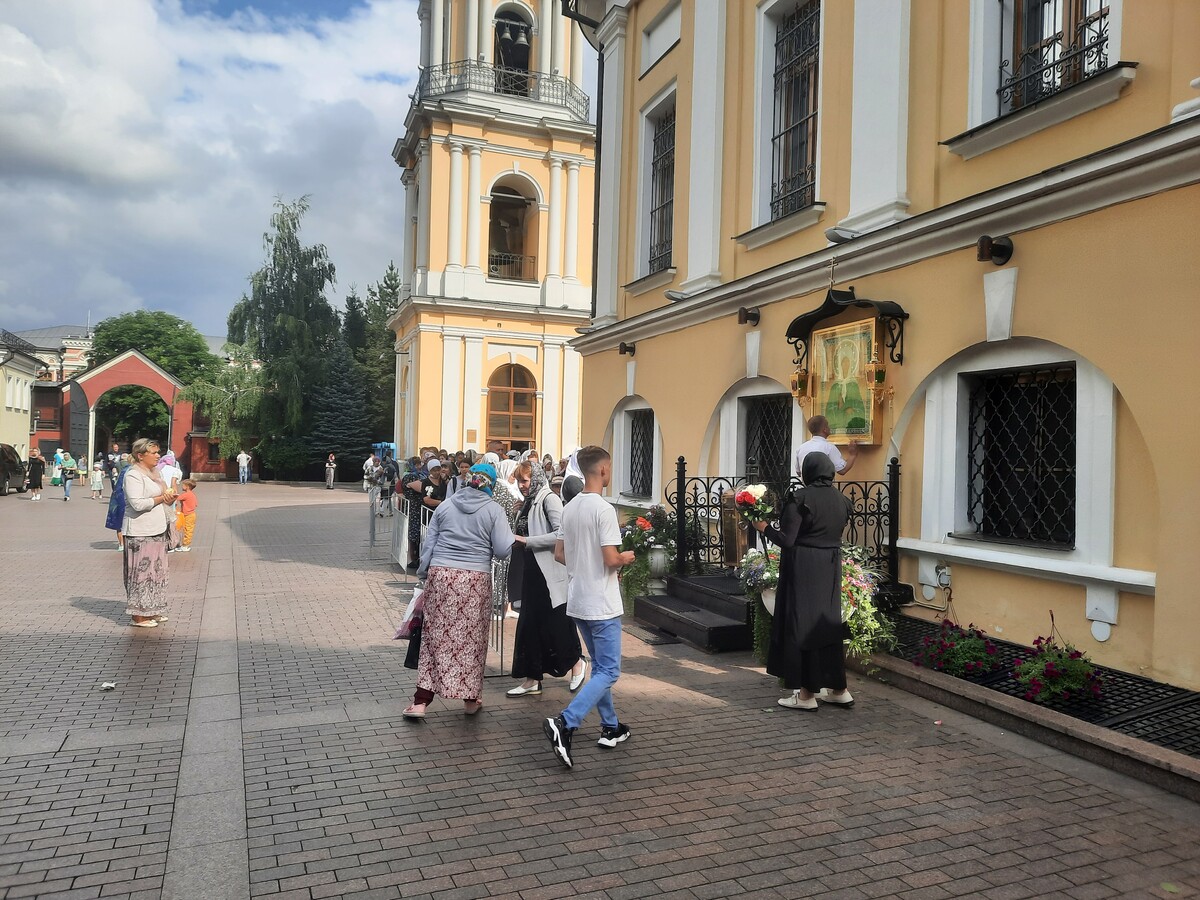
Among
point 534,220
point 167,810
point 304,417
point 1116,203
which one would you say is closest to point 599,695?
point 167,810

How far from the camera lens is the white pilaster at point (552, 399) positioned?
3278 centimetres

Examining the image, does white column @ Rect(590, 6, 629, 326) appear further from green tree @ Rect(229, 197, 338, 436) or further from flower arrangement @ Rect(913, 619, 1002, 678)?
green tree @ Rect(229, 197, 338, 436)

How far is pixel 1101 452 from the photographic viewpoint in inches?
240

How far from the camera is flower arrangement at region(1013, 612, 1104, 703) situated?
546 cm

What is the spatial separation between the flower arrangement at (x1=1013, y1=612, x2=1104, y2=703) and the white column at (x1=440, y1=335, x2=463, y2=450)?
26.9 metres

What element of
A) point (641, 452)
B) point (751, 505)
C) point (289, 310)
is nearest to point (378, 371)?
point (289, 310)

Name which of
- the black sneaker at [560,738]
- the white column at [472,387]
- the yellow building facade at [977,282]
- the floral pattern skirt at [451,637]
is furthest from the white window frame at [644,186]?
the white column at [472,387]

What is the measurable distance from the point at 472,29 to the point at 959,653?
104 ft

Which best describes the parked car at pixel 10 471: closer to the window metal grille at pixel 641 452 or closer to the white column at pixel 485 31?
the white column at pixel 485 31

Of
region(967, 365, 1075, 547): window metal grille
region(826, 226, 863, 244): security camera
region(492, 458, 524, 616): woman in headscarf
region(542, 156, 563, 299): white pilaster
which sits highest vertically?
region(542, 156, 563, 299): white pilaster

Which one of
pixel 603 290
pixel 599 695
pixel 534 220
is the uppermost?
pixel 534 220

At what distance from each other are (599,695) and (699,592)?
4.19 m

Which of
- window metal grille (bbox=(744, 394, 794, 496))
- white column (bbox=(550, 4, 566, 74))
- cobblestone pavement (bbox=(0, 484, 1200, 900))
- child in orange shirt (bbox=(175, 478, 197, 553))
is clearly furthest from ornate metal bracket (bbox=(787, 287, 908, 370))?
white column (bbox=(550, 4, 566, 74))

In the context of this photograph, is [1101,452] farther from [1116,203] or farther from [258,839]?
[258,839]
